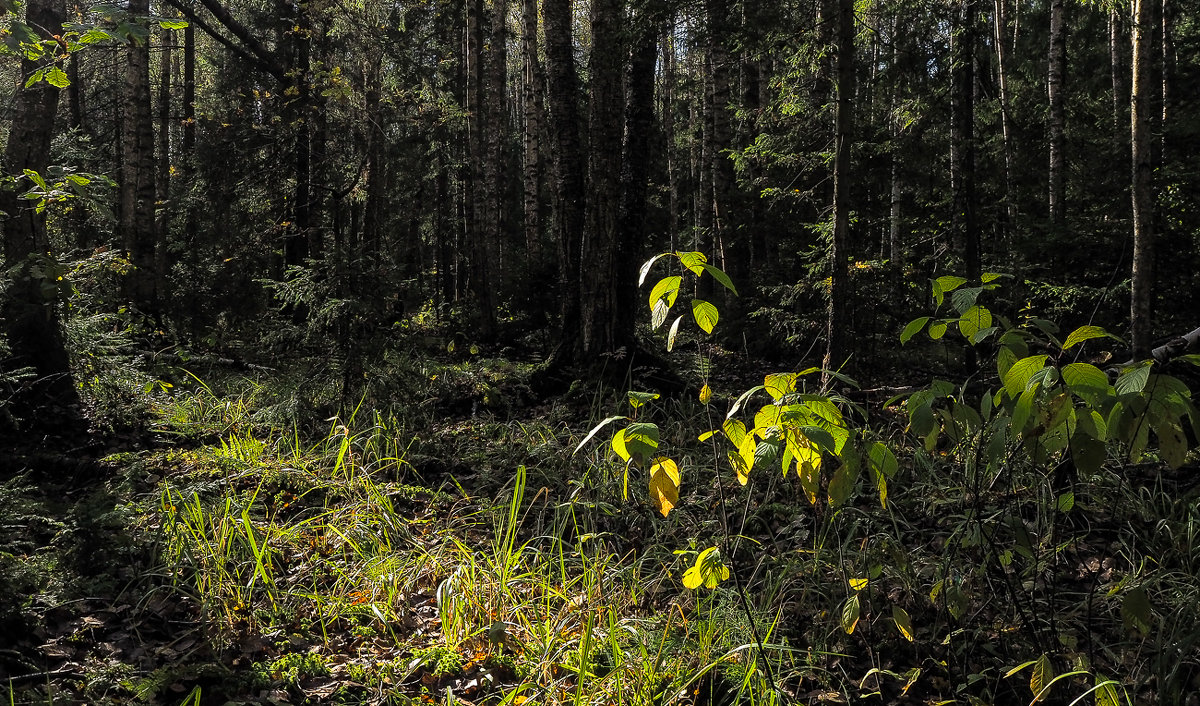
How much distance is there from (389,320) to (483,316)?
15.9 ft

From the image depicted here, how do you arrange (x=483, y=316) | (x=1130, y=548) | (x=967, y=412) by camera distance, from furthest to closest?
1. (x=483, y=316)
2. (x=1130, y=548)
3. (x=967, y=412)

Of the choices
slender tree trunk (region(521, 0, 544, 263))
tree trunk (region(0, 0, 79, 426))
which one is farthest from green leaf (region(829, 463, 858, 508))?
slender tree trunk (region(521, 0, 544, 263))

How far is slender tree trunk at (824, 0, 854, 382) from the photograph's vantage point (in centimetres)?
565

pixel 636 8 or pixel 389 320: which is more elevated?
pixel 636 8

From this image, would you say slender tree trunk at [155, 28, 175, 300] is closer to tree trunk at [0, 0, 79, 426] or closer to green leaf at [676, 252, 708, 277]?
tree trunk at [0, 0, 79, 426]

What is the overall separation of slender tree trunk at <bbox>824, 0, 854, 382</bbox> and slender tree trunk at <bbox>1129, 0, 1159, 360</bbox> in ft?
6.84

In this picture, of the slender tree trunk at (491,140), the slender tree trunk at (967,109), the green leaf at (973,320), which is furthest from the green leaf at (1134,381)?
the slender tree trunk at (491,140)

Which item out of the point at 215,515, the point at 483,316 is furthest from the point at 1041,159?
the point at 215,515

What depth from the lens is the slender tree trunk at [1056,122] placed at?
1024 cm

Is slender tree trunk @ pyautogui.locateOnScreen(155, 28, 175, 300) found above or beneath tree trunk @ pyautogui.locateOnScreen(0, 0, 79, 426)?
above

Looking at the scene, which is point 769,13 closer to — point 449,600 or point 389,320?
point 389,320

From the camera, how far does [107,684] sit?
8.39ft

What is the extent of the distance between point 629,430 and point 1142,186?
5569mm

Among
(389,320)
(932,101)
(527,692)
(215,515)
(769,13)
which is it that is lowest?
(527,692)
